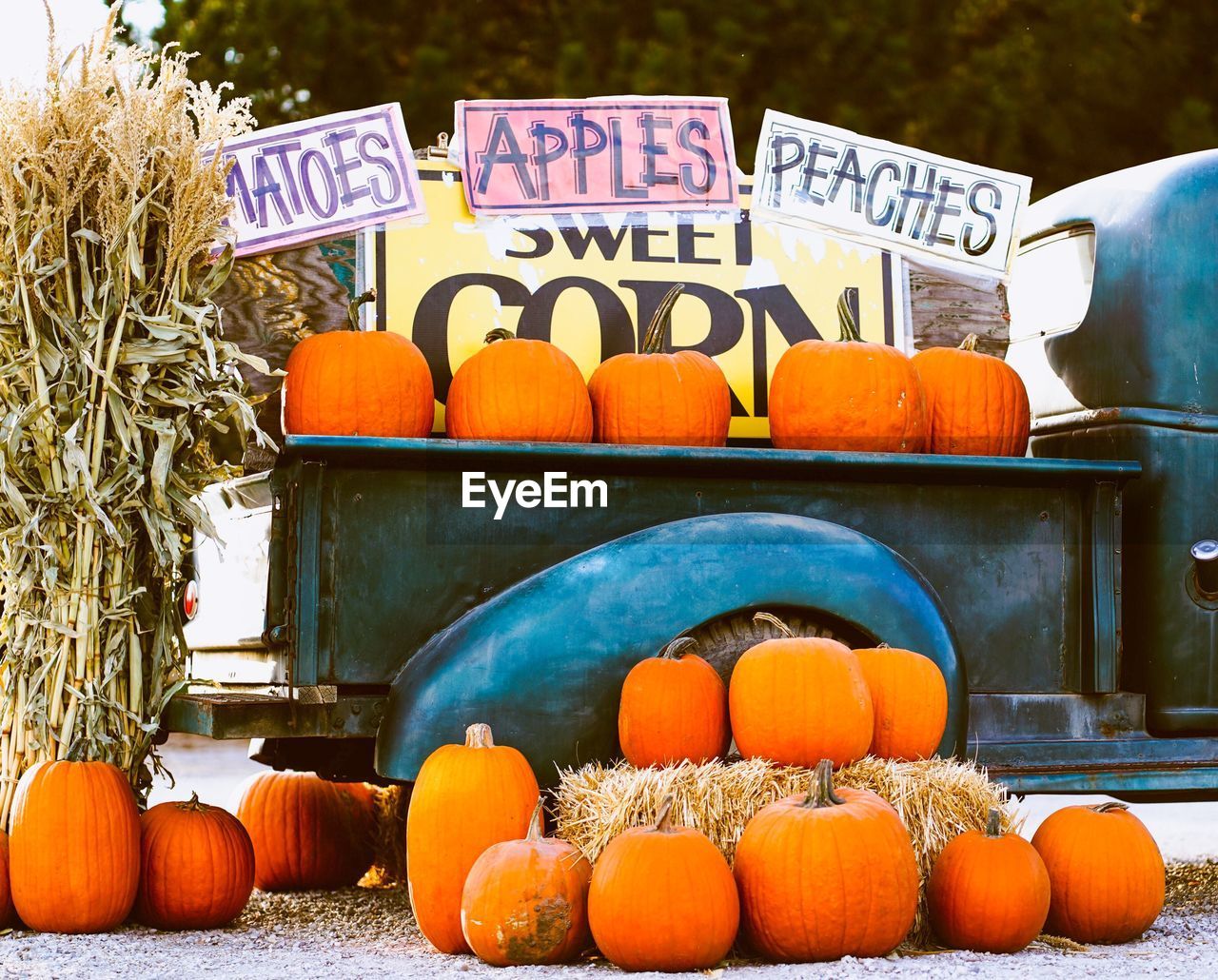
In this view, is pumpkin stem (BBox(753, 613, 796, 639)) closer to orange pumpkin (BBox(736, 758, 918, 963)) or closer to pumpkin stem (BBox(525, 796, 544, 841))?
orange pumpkin (BBox(736, 758, 918, 963))

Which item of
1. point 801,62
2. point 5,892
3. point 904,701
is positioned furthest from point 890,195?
point 801,62

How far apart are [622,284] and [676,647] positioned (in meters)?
1.71

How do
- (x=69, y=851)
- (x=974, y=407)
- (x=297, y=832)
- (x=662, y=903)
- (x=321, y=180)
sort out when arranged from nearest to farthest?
(x=662, y=903) → (x=69, y=851) → (x=974, y=407) → (x=321, y=180) → (x=297, y=832)

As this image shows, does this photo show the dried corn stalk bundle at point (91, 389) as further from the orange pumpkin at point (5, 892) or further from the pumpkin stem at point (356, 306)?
the pumpkin stem at point (356, 306)

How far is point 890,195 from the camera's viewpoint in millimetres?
5867

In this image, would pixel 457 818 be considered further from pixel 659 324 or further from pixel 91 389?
pixel 659 324

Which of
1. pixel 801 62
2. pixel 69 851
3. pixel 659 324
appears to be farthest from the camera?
pixel 801 62

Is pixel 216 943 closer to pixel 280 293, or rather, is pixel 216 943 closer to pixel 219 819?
pixel 219 819

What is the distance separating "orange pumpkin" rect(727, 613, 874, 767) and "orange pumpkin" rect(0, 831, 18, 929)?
194 centimetres

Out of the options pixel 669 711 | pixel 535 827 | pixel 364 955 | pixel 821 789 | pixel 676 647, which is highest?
pixel 676 647

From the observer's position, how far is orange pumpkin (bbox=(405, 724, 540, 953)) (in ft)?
13.1

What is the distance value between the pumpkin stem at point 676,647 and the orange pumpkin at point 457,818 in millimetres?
496

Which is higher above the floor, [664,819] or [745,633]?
[745,633]

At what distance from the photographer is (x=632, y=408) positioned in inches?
186
